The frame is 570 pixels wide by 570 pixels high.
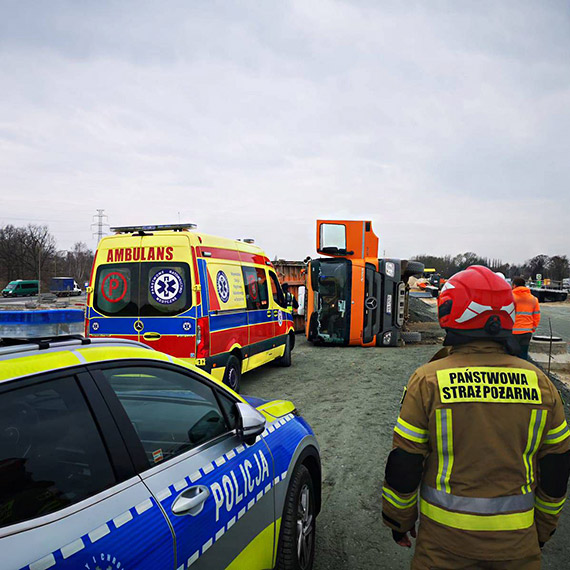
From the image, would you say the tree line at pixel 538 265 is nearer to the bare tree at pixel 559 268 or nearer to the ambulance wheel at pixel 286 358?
the bare tree at pixel 559 268

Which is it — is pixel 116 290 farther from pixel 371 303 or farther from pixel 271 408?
pixel 371 303

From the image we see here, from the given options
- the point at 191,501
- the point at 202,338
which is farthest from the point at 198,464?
the point at 202,338

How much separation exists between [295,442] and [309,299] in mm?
10233

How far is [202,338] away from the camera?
6398 mm

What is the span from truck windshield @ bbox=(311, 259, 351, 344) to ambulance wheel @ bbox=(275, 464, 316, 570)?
9.81 meters

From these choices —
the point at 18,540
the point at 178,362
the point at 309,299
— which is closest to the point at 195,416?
the point at 178,362

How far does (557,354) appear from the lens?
11.6 m

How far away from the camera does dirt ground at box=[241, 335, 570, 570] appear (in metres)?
→ 3.35

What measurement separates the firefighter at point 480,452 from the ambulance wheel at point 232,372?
529 centimetres

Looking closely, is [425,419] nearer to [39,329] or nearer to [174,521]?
[174,521]

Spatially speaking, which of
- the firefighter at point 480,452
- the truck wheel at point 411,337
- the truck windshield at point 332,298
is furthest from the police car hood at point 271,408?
the truck wheel at point 411,337

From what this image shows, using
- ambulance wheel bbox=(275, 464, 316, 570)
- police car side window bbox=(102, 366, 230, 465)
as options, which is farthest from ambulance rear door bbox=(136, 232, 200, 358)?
police car side window bbox=(102, 366, 230, 465)

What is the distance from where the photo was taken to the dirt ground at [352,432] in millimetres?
3352

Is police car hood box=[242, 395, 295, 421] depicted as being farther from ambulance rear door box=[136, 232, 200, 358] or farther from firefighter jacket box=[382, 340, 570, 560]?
ambulance rear door box=[136, 232, 200, 358]
